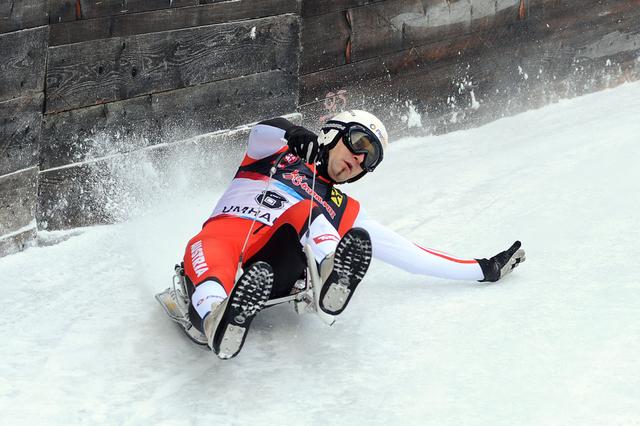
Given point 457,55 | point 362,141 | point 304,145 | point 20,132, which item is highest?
point 304,145

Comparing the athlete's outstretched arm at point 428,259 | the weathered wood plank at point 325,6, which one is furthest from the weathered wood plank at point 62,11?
the athlete's outstretched arm at point 428,259

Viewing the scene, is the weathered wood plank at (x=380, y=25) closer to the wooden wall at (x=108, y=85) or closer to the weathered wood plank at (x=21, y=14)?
the wooden wall at (x=108, y=85)

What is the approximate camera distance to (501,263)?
12.4 ft

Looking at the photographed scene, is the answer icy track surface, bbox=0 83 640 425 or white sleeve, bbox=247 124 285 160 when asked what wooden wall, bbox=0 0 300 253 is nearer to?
icy track surface, bbox=0 83 640 425

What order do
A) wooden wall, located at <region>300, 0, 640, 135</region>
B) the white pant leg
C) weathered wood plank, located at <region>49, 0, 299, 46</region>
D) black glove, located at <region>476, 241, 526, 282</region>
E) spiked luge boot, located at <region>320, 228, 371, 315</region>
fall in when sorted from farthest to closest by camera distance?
wooden wall, located at <region>300, 0, 640, 135</region>, weathered wood plank, located at <region>49, 0, 299, 46</region>, black glove, located at <region>476, 241, 526, 282</region>, the white pant leg, spiked luge boot, located at <region>320, 228, 371, 315</region>

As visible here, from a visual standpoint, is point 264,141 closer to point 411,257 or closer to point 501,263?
point 411,257

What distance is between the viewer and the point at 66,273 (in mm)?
3922

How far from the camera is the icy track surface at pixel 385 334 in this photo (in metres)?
2.79

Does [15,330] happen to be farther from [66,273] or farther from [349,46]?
[349,46]

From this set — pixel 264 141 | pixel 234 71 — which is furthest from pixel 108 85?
pixel 264 141

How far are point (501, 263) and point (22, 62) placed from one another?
2174 millimetres

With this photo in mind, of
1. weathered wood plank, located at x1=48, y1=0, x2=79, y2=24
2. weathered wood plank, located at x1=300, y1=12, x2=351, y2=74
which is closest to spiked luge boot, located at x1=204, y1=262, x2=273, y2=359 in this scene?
weathered wood plank, located at x1=48, y1=0, x2=79, y2=24

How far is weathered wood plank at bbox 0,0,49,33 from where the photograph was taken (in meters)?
3.71

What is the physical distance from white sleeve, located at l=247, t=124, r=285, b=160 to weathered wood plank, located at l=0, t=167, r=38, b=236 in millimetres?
1100
